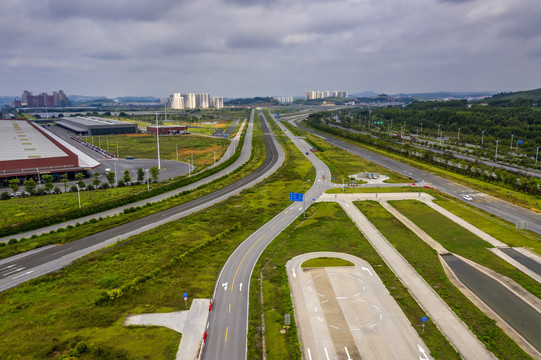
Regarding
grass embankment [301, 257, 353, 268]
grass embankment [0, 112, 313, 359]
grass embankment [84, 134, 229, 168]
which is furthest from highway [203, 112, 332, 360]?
grass embankment [84, 134, 229, 168]

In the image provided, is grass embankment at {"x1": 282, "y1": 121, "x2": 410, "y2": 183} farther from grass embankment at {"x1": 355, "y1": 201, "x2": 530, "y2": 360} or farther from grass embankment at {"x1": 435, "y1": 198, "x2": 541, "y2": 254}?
grass embankment at {"x1": 355, "y1": 201, "x2": 530, "y2": 360}

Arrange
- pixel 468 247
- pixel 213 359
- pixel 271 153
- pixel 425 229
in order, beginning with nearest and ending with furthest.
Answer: pixel 213 359
pixel 468 247
pixel 425 229
pixel 271 153

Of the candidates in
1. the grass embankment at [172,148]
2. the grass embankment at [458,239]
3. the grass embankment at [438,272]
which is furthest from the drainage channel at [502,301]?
the grass embankment at [172,148]

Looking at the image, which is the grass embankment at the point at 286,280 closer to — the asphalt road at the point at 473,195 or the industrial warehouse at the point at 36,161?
the asphalt road at the point at 473,195

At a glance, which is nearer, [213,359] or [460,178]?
[213,359]

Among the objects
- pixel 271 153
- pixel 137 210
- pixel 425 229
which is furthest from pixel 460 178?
pixel 137 210

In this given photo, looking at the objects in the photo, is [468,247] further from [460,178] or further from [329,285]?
[460,178]

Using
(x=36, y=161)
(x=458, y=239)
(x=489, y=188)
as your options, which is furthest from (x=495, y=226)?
(x=36, y=161)
